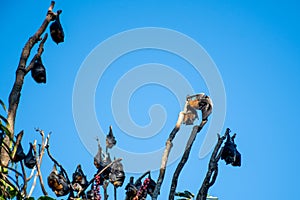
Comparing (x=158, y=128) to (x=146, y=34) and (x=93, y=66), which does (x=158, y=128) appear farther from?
(x=146, y=34)

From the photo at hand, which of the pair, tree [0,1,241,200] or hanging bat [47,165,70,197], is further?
hanging bat [47,165,70,197]

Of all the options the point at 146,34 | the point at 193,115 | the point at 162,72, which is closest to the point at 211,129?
the point at 193,115

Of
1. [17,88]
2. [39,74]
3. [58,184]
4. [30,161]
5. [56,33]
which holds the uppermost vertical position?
[56,33]

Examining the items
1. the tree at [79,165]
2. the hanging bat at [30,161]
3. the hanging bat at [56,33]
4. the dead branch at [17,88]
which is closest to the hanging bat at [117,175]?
the tree at [79,165]

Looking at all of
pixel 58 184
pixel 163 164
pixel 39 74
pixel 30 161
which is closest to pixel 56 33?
pixel 39 74

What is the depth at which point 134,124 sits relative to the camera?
374cm

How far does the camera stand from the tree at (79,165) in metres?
2.05

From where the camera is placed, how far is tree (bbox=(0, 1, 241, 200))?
80.7 inches

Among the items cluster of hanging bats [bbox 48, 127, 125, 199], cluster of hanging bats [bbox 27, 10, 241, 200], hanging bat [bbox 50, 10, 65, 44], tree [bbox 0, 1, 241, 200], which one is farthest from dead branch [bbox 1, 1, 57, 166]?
hanging bat [bbox 50, 10, 65, 44]

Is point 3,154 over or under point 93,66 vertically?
under

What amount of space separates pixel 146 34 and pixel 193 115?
213 centimetres

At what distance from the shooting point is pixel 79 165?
3.30 m

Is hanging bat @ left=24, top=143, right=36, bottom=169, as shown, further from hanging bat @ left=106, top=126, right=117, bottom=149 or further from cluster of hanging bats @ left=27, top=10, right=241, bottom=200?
hanging bat @ left=106, top=126, right=117, bottom=149

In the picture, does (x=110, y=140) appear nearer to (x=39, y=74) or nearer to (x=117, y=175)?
(x=117, y=175)
